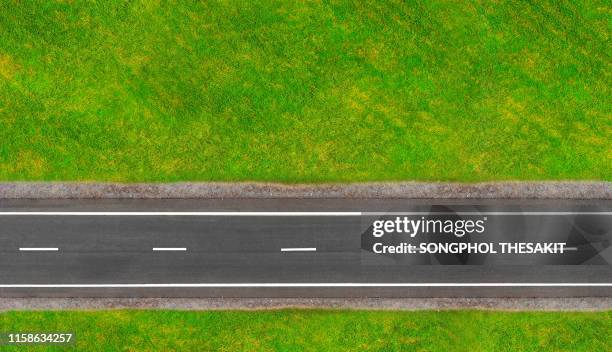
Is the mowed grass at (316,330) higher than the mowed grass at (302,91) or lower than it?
lower

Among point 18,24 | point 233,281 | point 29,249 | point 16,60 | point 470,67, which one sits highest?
point 18,24

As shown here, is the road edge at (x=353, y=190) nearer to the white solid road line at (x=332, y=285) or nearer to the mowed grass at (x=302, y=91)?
the mowed grass at (x=302, y=91)

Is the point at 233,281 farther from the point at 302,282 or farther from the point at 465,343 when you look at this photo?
the point at 465,343

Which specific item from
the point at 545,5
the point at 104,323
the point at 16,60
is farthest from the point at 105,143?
the point at 545,5

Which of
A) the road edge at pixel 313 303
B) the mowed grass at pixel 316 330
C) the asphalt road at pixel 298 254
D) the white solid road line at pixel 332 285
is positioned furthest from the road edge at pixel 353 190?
the mowed grass at pixel 316 330

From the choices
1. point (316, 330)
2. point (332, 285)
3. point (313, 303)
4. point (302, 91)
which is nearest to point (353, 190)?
point (332, 285)

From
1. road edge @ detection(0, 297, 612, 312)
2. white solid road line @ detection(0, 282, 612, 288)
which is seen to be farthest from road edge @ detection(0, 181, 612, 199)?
road edge @ detection(0, 297, 612, 312)
